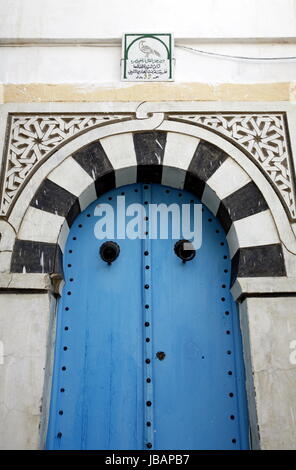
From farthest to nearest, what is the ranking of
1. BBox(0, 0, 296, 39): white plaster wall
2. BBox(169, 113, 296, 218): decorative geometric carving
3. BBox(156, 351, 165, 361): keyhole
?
BBox(0, 0, 296, 39): white plaster wall < BBox(169, 113, 296, 218): decorative geometric carving < BBox(156, 351, 165, 361): keyhole

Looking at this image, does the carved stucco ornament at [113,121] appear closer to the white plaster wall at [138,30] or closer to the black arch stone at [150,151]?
the black arch stone at [150,151]

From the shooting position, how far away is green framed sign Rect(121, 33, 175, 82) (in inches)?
122

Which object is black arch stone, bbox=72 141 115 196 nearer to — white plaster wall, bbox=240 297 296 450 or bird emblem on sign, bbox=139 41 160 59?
bird emblem on sign, bbox=139 41 160 59

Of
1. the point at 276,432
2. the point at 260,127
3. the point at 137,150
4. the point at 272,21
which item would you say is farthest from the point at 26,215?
the point at 272,21

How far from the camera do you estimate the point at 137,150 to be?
2924 millimetres

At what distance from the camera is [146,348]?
268 centimetres

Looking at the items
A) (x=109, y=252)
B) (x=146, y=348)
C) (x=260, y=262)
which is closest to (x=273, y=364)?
(x=260, y=262)

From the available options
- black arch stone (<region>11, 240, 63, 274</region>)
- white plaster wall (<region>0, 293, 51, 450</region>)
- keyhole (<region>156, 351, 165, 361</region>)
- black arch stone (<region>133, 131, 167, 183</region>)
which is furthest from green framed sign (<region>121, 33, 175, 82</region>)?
keyhole (<region>156, 351, 165, 361</region>)

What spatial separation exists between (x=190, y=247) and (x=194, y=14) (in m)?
1.76

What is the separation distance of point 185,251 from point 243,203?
0.48 meters

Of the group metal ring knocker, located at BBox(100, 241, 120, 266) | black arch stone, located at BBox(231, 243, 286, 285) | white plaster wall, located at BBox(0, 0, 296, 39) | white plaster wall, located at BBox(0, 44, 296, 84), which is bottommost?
black arch stone, located at BBox(231, 243, 286, 285)

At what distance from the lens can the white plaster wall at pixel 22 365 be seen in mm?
2303

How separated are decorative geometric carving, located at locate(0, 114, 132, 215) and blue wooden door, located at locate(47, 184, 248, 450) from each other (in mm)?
475

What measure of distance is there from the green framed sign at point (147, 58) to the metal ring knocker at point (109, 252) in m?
1.19
